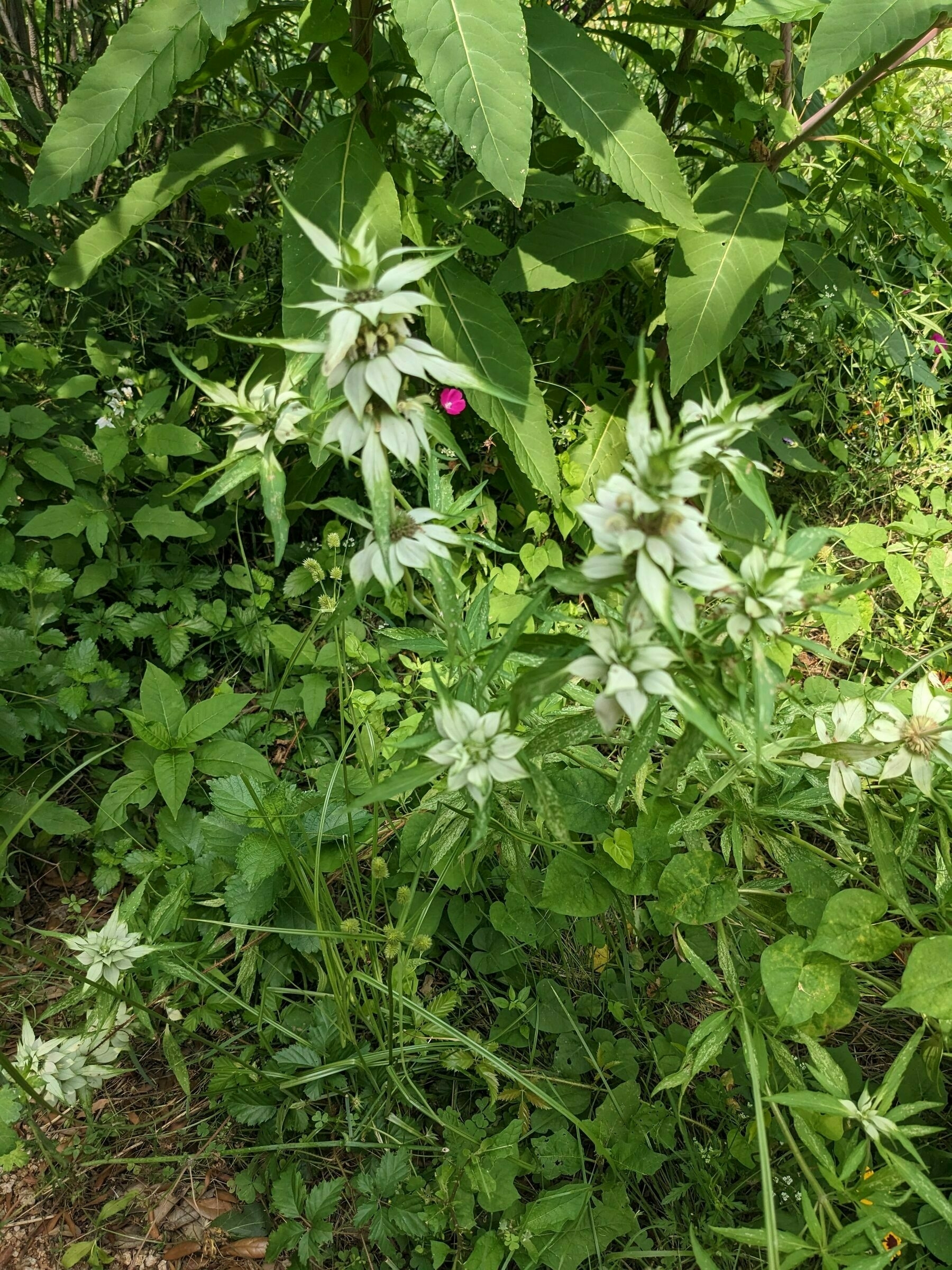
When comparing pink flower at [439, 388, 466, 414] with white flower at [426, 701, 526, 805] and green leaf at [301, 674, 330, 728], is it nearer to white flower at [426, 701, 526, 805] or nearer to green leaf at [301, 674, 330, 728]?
green leaf at [301, 674, 330, 728]

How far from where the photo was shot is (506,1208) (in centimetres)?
123

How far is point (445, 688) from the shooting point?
0.80 meters

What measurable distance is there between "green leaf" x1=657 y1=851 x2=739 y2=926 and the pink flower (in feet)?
3.89

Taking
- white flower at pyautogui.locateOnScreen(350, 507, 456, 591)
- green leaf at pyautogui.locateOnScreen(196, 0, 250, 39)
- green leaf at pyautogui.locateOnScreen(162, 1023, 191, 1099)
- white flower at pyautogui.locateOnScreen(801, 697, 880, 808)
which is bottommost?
green leaf at pyautogui.locateOnScreen(162, 1023, 191, 1099)

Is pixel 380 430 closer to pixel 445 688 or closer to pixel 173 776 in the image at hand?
pixel 445 688

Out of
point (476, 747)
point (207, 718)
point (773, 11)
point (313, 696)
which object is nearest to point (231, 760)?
point (207, 718)

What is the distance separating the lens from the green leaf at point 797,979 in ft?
3.41

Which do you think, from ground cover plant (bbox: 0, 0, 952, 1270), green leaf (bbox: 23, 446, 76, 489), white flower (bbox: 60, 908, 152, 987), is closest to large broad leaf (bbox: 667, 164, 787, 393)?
ground cover plant (bbox: 0, 0, 952, 1270)

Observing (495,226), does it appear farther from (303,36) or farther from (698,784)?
(698,784)

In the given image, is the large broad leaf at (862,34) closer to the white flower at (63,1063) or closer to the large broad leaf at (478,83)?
the large broad leaf at (478,83)

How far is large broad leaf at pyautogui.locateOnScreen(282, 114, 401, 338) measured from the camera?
1349mm

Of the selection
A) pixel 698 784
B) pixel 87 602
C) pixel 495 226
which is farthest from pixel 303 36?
pixel 698 784

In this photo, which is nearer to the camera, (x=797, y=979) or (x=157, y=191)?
(x=797, y=979)

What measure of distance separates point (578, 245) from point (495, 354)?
36 cm
